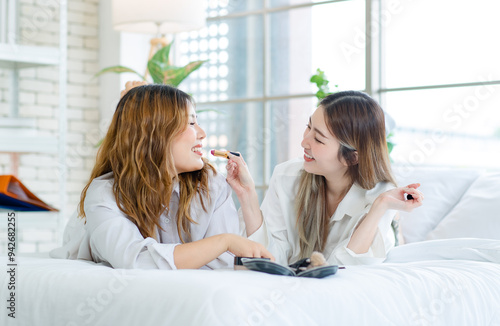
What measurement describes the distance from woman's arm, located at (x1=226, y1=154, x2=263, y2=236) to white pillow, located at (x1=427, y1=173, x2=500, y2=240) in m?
0.67

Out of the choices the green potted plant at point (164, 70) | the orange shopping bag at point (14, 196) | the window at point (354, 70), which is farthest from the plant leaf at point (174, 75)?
the orange shopping bag at point (14, 196)

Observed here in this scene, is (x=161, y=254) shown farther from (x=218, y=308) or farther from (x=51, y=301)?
(x=218, y=308)

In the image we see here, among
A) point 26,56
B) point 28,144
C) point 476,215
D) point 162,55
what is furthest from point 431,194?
point 26,56

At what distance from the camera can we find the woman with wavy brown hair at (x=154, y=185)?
5.75ft

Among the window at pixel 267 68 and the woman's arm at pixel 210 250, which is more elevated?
the window at pixel 267 68

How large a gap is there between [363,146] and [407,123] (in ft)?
4.53

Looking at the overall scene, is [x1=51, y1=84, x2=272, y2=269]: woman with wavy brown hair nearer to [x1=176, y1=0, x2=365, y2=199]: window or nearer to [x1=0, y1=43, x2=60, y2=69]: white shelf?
[x1=176, y1=0, x2=365, y2=199]: window

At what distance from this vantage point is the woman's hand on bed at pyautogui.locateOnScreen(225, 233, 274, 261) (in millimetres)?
1562

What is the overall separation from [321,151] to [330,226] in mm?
262

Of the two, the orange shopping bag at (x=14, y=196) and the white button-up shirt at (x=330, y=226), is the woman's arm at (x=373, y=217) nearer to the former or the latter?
the white button-up shirt at (x=330, y=226)

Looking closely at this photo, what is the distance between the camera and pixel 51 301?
4.61ft

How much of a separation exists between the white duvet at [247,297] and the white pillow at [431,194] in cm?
66

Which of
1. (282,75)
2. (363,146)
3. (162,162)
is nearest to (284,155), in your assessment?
(282,75)

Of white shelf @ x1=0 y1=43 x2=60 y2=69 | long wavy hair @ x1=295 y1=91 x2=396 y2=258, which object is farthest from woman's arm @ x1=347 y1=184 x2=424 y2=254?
white shelf @ x1=0 y1=43 x2=60 y2=69
